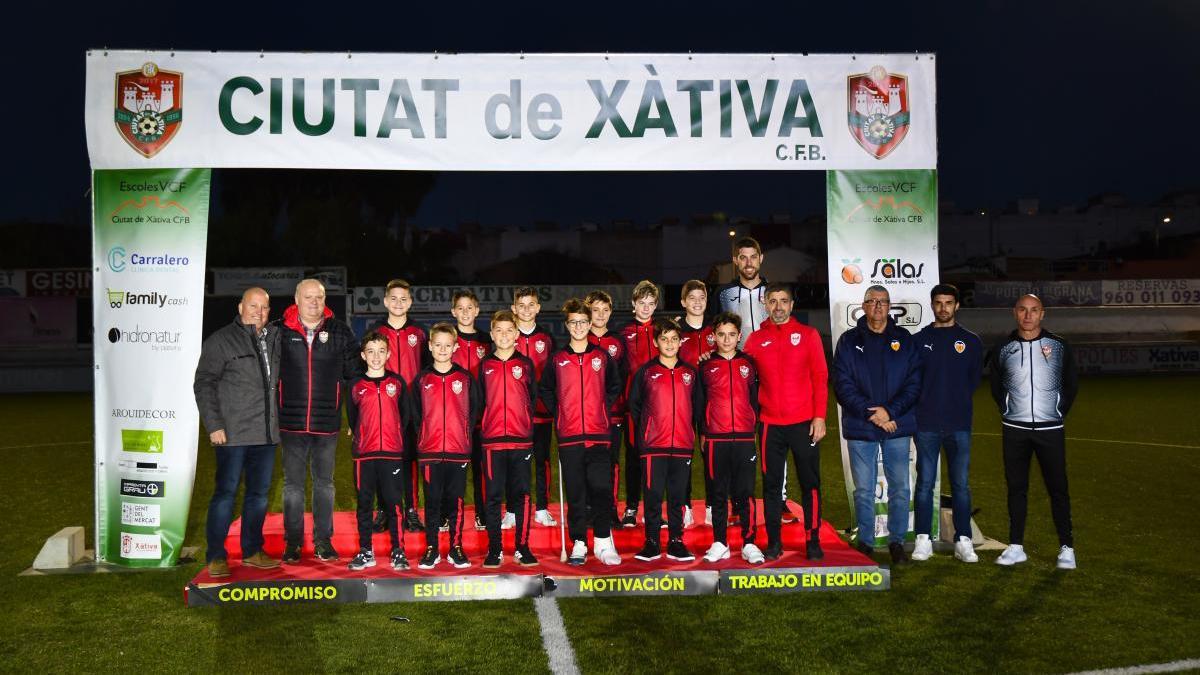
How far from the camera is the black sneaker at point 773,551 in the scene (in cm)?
591

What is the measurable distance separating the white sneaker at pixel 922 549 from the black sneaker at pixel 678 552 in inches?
63.6

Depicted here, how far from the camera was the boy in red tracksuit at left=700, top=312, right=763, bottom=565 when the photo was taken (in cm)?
591

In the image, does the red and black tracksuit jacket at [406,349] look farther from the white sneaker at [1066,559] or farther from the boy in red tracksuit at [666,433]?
the white sneaker at [1066,559]

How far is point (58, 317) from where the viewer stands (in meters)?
27.7

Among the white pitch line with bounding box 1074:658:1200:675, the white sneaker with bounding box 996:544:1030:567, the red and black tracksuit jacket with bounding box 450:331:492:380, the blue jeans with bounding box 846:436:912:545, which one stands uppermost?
the red and black tracksuit jacket with bounding box 450:331:492:380

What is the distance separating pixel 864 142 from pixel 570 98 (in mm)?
2185

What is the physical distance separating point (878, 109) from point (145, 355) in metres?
5.47

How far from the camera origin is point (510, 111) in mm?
6555

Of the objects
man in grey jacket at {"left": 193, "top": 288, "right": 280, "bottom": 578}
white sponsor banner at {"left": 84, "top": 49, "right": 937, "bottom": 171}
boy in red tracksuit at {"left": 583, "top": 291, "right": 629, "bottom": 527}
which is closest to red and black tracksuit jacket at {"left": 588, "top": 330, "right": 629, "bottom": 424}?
boy in red tracksuit at {"left": 583, "top": 291, "right": 629, "bottom": 527}

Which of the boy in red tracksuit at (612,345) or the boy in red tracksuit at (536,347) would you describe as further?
the boy in red tracksuit at (536,347)

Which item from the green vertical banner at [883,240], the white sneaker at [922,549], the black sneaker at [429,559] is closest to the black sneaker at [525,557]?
the black sneaker at [429,559]

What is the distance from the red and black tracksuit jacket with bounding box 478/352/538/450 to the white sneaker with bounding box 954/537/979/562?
3.07 metres

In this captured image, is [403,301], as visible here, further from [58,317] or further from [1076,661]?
[58,317]

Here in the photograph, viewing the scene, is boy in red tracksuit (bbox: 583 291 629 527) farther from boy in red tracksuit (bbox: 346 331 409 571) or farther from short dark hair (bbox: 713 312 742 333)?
boy in red tracksuit (bbox: 346 331 409 571)
